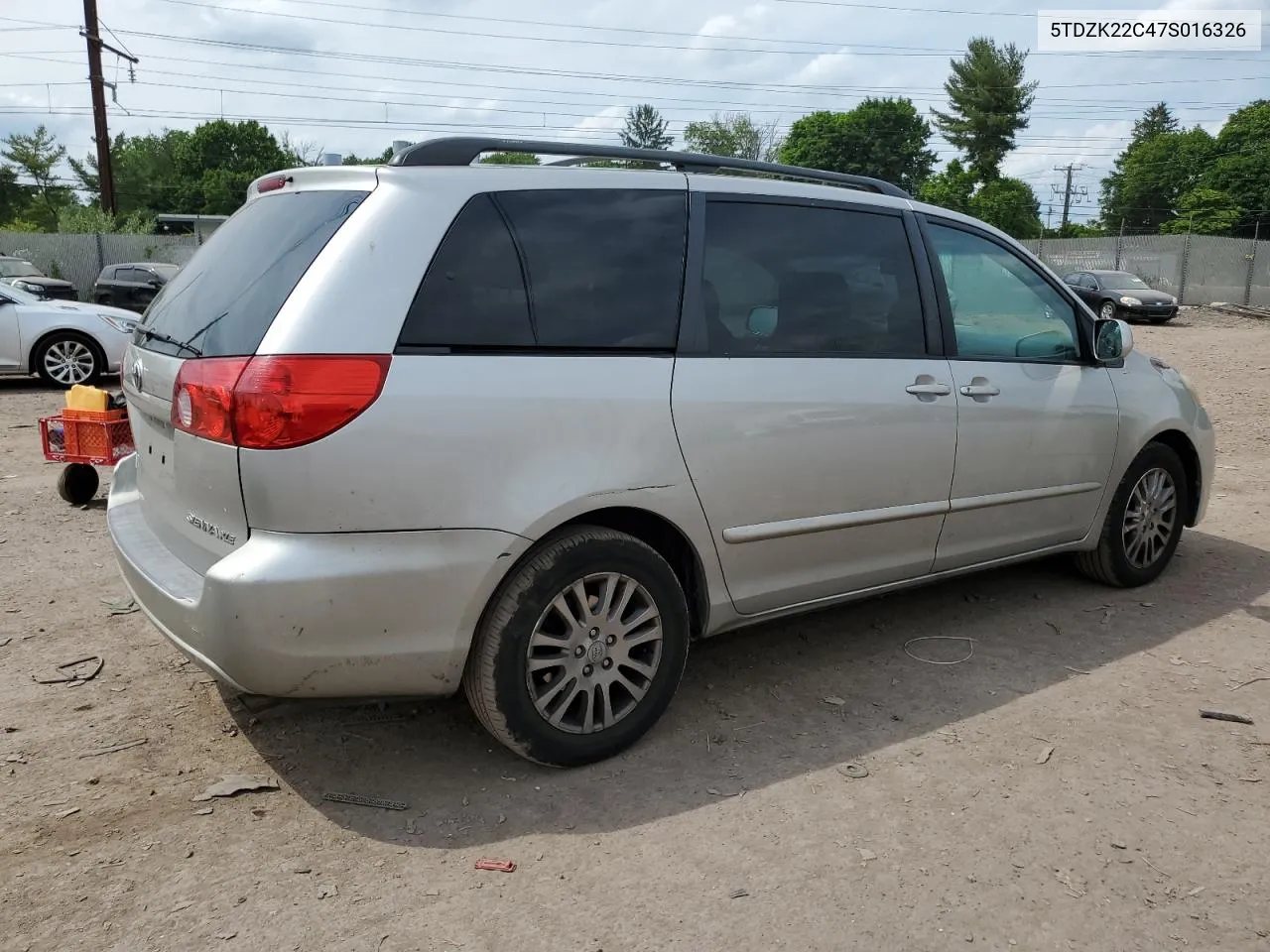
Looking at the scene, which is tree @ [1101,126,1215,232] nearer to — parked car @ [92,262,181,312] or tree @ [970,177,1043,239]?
tree @ [970,177,1043,239]

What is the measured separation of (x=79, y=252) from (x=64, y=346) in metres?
20.2

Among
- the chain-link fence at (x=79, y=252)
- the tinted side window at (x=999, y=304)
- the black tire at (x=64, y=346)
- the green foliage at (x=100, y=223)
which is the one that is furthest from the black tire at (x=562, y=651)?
the green foliage at (x=100, y=223)

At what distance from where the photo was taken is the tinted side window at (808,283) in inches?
140

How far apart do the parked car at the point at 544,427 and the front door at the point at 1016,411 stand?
0.03 meters

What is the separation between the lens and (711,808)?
3.08 metres

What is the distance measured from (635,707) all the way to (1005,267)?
2.63 m

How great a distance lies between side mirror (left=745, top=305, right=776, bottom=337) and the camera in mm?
3604

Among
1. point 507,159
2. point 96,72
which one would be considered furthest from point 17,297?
point 96,72

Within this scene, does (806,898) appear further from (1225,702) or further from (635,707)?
(1225,702)

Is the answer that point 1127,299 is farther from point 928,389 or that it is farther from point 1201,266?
point 928,389

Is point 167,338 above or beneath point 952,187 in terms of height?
beneath

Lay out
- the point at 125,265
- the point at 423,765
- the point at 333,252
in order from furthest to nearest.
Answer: the point at 125,265
the point at 423,765
the point at 333,252

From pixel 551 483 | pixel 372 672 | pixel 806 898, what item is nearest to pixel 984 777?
pixel 806 898

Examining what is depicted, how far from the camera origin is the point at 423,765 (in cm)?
331
